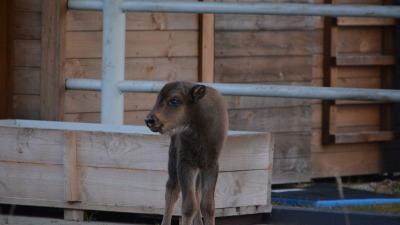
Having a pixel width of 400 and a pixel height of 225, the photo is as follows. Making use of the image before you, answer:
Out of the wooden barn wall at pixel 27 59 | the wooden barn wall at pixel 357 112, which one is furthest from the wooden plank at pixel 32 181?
the wooden barn wall at pixel 357 112

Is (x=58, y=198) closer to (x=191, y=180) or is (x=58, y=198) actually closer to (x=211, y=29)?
(x=191, y=180)

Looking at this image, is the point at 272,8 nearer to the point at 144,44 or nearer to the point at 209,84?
the point at 209,84

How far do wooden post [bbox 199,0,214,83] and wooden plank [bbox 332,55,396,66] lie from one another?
65.1 inches

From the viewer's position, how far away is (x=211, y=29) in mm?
9516

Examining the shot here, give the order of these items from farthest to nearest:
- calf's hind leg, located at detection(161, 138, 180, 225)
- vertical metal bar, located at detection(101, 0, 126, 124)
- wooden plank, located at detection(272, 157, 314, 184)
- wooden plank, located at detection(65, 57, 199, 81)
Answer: wooden plank, located at detection(272, 157, 314, 184)
wooden plank, located at detection(65, 57, 199, 81)
vertical metal bar, located at detection(101, 0, 126, 124)
calf's hind leg, located at detection(161, 138, 180, 225)

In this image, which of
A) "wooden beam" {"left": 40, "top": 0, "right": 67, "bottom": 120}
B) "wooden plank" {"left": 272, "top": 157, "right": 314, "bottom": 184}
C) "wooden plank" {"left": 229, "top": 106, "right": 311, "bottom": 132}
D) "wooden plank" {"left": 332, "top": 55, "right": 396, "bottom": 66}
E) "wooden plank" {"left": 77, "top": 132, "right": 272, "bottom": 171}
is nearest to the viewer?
"wooden plank" {"left": 77, "top": 132, "right": 272, "bottom": 171}

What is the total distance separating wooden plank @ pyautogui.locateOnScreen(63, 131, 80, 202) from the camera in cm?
720

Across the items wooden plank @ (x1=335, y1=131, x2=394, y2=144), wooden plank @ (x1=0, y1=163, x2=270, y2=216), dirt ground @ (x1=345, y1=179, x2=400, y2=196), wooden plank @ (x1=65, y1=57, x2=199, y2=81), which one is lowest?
dirt ground @ (x1=345, y1=179, x2=400, y2=196)

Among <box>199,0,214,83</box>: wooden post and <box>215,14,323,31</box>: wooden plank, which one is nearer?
<box>199,0,214,83</box>: wooden post

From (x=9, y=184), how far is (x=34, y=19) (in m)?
1.79

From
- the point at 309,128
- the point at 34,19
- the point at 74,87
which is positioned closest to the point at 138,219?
the point at 74,87

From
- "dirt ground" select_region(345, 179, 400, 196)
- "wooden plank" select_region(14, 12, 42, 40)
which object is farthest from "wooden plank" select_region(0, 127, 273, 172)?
"dirt ground" select_region(345, 179, 400, 196)

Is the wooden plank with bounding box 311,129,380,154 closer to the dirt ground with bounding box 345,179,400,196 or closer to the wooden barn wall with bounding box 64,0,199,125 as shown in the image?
the dirt ground with bounding box 345,179,400,196

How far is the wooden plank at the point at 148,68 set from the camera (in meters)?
8.77
